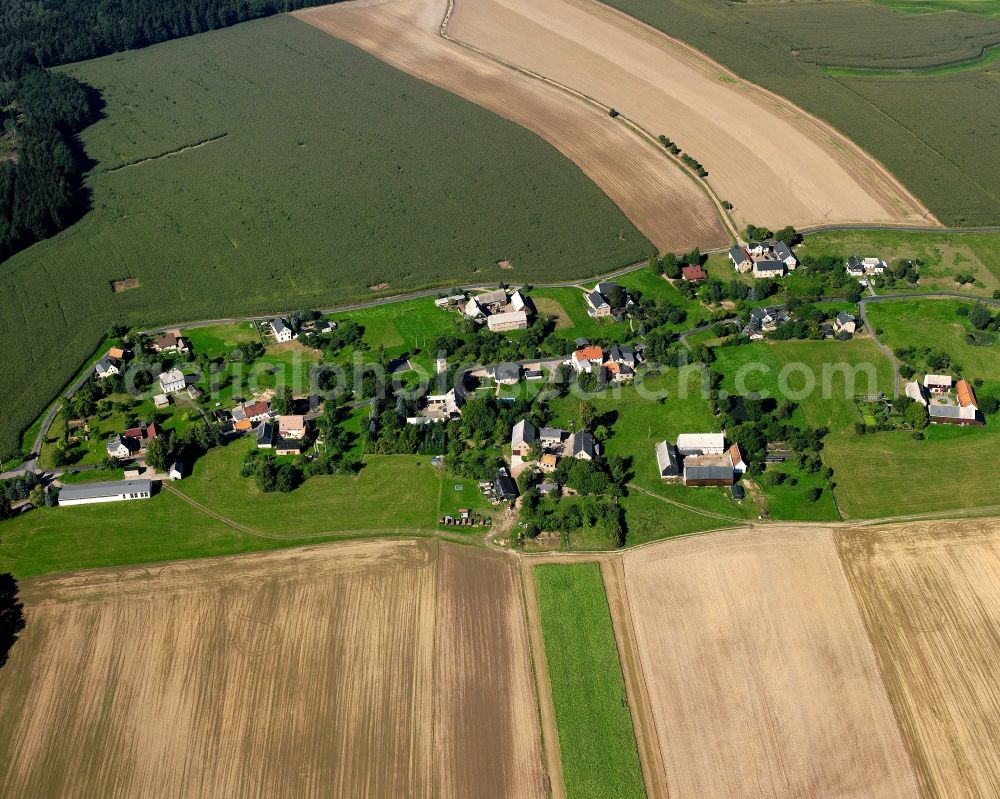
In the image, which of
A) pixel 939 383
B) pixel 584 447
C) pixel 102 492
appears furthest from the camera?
pixel 939 383

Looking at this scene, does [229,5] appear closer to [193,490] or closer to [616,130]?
[616,130]

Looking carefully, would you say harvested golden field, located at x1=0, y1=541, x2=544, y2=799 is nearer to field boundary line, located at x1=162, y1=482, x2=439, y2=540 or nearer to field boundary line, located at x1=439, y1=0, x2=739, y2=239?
field boundary line, located at x1=162, y1=482, x2=439, y2=540

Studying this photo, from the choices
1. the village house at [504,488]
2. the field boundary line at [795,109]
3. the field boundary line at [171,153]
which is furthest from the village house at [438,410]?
the field boundary line at [171,153]

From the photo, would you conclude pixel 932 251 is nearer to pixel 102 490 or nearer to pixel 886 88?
pixel 886 88

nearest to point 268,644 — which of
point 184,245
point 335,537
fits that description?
point 335,537

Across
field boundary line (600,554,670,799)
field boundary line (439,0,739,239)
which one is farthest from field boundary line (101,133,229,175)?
field boundary line (600,554,670,799)

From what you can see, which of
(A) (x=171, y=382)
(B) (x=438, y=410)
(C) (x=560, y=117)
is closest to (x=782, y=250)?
(C) (x=560, y=117)
